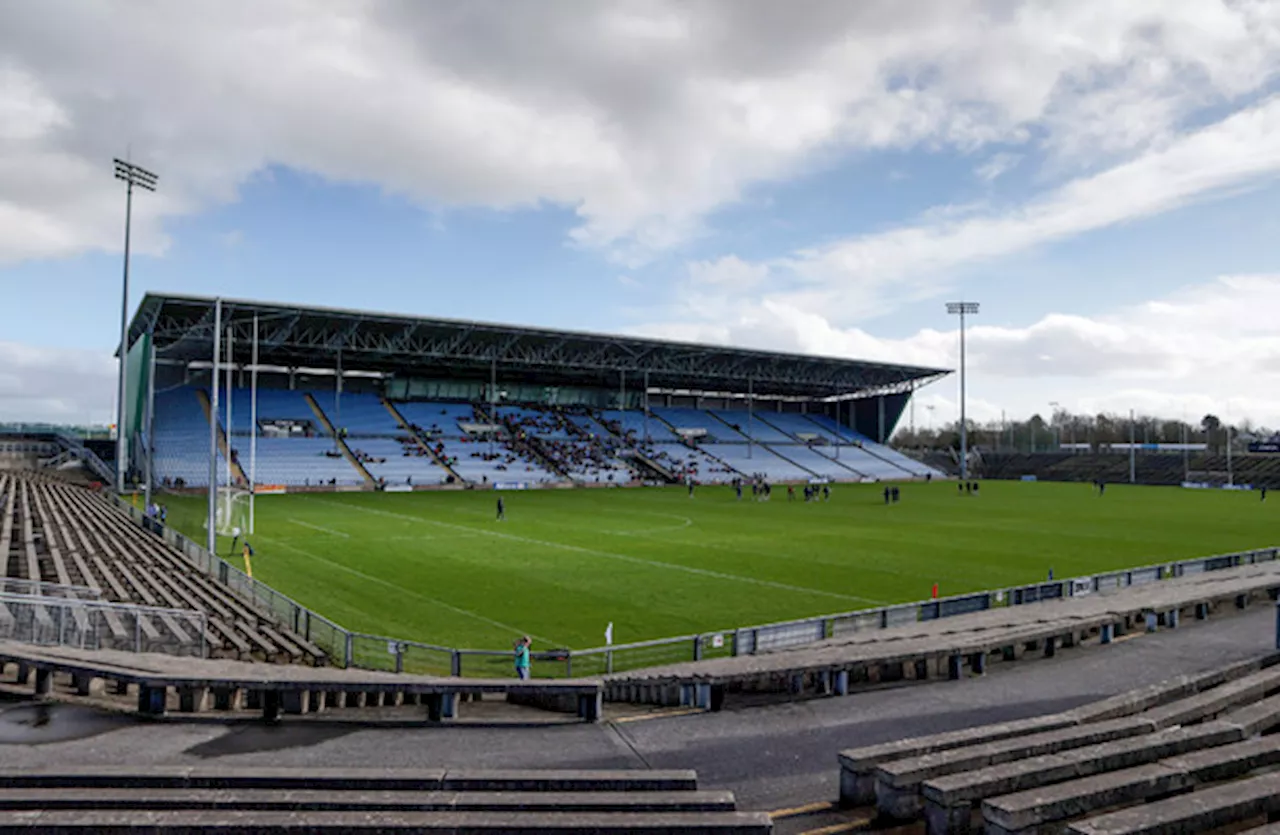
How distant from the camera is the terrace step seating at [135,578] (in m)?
13.2

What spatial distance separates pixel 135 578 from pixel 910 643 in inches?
673

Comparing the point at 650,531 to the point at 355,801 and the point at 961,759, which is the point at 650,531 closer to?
the point at 961,759

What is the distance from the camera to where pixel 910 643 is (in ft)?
40.5

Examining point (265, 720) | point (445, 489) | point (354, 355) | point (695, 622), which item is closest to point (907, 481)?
point (445, 489)

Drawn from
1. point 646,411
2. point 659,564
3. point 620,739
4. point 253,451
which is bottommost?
point 659,564

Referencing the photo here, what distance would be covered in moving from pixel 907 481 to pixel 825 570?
59.9 metres

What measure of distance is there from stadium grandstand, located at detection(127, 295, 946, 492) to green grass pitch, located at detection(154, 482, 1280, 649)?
1227 cm

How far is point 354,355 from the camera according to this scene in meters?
73.9

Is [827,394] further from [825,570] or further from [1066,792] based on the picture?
[1066,792]

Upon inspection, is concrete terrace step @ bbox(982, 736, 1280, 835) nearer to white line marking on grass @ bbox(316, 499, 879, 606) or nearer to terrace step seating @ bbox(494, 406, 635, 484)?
white line marking on grass @ bbox(316, 499, 879, 606)

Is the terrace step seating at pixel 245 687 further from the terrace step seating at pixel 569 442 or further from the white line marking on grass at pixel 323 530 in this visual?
the terrace step seating at pixel 569 442

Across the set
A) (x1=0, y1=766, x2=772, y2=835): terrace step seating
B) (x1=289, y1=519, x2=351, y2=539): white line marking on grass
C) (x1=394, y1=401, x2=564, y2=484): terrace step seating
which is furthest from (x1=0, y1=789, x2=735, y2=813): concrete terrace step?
(x1=394, y1=401, x2=564, y2=484): terrace step seating

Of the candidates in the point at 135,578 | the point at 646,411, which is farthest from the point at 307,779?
the point at 646,411

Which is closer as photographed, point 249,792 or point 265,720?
point 249,792
